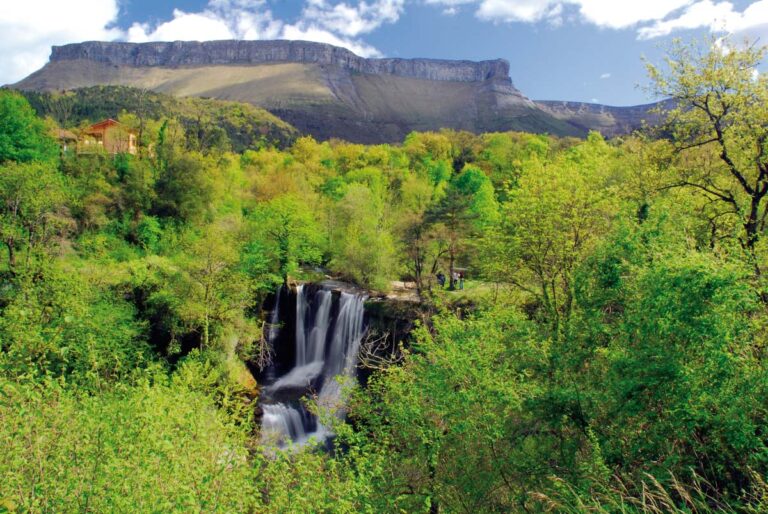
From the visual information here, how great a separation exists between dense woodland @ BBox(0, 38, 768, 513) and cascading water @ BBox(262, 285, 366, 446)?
77.0 inches

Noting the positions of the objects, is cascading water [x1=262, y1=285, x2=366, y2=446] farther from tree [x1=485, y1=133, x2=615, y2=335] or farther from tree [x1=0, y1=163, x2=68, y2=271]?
tree [x1=0, y1=163, x2=68, y2=271]

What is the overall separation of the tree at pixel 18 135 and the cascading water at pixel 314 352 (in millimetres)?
20120

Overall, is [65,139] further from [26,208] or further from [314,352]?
[314,352]

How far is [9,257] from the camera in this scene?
22625mm

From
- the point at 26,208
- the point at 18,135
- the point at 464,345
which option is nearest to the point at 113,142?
the point at 18,135

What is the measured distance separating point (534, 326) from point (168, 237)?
93.8 ft

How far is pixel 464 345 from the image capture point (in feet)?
38.1

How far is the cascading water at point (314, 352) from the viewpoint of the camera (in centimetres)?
2428

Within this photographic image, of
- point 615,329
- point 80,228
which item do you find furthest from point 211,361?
point 615,329

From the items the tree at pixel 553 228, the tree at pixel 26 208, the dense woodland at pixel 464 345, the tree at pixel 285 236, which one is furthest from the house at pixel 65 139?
the tree at pixel 553 228

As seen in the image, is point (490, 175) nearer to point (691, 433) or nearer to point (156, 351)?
point (156, 351)

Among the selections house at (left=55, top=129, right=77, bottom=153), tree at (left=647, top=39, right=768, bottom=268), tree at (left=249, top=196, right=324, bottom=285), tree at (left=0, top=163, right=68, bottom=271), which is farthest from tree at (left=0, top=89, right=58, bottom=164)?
tree at (left=647, top=39, right=768, bottom=268)

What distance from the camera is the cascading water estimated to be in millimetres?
24281

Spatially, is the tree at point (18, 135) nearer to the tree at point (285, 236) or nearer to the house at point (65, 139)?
the house at point (65, 139)
